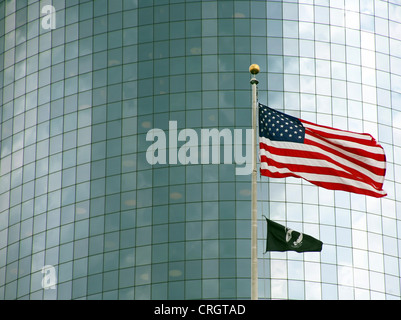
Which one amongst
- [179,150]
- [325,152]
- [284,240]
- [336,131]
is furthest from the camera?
[179,150]

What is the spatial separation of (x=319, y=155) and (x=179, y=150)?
1397 inches

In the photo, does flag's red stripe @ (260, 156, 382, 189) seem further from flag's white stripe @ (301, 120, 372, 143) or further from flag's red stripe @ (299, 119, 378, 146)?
flag's white stripe @ (301, 120, 372, 143)

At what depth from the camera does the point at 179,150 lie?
76.8 meters

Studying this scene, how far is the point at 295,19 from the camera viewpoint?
80.1 meters

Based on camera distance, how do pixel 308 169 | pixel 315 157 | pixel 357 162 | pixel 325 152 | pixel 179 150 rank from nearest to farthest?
1. pixel 308 169
2. pixel 315 157
3. pixel 325 152
4. pixel 357 162
5. pixel 179 150

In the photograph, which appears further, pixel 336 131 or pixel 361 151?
pixel 361 151

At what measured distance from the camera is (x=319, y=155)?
42031 millimetres

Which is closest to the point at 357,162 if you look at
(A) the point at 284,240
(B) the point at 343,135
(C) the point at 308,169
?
(B) the point at 343,135

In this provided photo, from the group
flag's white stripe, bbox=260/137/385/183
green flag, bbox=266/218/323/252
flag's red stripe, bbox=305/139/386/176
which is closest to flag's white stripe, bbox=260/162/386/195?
flag's white stripe, bbox=260/137/385/183

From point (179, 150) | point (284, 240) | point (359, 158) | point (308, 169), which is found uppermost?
point (179, 150)

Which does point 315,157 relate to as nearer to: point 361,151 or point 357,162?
point 357,162

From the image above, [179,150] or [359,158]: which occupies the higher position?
[179,150]

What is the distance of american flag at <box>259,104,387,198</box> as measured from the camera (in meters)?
41.6
